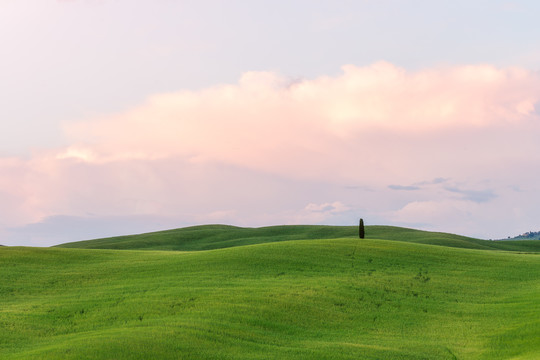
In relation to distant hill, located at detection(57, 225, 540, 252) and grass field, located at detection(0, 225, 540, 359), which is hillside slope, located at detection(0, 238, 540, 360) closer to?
grass field, located at detection(0, 225, 540, 359)

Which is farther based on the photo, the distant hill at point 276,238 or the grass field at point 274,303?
the distant hill at point 276,238

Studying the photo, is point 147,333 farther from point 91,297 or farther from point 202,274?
point 202,274

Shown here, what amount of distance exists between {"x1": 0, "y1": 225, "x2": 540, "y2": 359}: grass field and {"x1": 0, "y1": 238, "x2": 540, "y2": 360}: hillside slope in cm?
8

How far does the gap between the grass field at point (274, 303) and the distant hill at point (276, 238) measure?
3153 cm

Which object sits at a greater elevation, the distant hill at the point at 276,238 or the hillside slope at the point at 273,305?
the distant hill at the point at 276,238

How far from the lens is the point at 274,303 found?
25.6 metres

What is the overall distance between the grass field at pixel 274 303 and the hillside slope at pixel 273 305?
0.25 ft

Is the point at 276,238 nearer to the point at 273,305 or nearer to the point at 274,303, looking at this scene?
the point at 274,303

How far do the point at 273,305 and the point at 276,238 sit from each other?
4911 cm

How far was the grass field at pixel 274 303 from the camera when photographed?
21078mm

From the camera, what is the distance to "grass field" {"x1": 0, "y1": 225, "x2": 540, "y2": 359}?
2108cm

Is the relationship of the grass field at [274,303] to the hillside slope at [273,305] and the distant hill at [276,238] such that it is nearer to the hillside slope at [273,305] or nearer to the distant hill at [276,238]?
the hillside slope at [273,305]

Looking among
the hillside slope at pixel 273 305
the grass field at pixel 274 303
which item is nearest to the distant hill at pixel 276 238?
the grass field at pixel 274 303

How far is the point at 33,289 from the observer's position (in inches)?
1219
